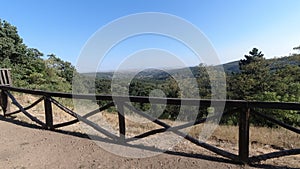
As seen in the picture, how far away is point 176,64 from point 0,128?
4353mm

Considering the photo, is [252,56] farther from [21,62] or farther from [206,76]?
[21,62]

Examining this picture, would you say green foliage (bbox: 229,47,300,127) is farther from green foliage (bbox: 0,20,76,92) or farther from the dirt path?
the dirt path

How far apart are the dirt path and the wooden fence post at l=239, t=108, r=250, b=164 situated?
0.16m

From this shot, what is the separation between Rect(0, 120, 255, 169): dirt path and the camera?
3111mm

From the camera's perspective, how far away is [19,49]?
837 inches

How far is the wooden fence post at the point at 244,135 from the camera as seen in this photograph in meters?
3.00

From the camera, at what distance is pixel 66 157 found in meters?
3.43

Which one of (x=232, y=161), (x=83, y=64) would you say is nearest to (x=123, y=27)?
(x=83, y=64)

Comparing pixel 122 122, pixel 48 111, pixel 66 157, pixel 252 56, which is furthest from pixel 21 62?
pixel 252 56

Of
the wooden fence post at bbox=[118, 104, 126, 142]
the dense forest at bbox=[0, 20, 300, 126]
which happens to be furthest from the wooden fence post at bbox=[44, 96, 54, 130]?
the dense forest at bbox=[0, 20, 300, 126]

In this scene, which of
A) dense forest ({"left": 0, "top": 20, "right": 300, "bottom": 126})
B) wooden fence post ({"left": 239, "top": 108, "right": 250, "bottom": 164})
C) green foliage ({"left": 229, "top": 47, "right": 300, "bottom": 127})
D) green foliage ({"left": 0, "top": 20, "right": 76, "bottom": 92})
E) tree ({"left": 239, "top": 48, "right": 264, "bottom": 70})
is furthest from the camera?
tree ({"left": 239, "top": 48, "right": 264, "bottom": 70})

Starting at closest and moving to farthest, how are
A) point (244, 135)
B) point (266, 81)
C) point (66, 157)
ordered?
point (244, 135) < point (66, 157) < point (266, 81)

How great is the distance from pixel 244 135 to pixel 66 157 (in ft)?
8.63

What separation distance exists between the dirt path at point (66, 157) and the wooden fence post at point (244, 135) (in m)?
0.16
